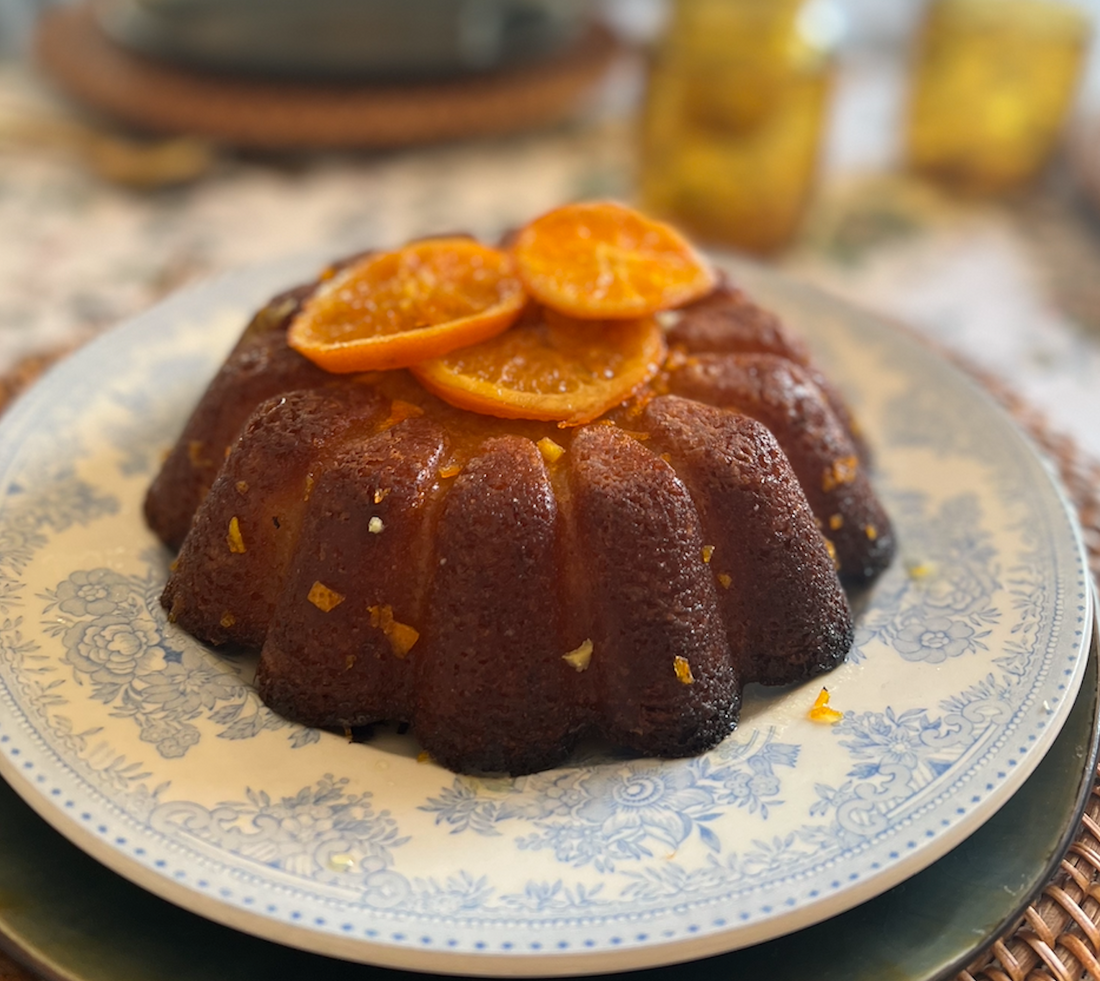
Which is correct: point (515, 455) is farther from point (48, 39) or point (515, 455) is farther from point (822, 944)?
point (48, 39)

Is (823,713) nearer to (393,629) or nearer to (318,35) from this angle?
(393,629)

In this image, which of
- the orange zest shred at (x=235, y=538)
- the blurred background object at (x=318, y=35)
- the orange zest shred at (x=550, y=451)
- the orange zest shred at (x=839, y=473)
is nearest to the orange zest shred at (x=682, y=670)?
the orange zest shred at (x=550, y=451)

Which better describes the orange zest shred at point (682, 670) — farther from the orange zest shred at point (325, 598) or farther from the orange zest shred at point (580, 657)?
the orange zest shred at point (325, 598)

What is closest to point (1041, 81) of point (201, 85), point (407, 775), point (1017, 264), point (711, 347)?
point (1017, 264)

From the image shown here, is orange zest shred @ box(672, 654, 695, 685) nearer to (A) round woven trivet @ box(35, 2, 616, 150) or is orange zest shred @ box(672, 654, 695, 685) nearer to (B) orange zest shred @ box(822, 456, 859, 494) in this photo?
(B) orange zest shred @ box(822, 456, 859, 494)

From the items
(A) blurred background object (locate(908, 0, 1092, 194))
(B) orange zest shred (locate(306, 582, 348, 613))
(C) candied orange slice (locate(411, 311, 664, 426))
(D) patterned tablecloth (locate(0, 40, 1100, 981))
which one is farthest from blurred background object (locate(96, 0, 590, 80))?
(B) orange zest shred (locate(306, 582, 348, 613))

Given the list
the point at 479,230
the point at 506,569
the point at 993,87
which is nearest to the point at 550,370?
the point at 506,569
